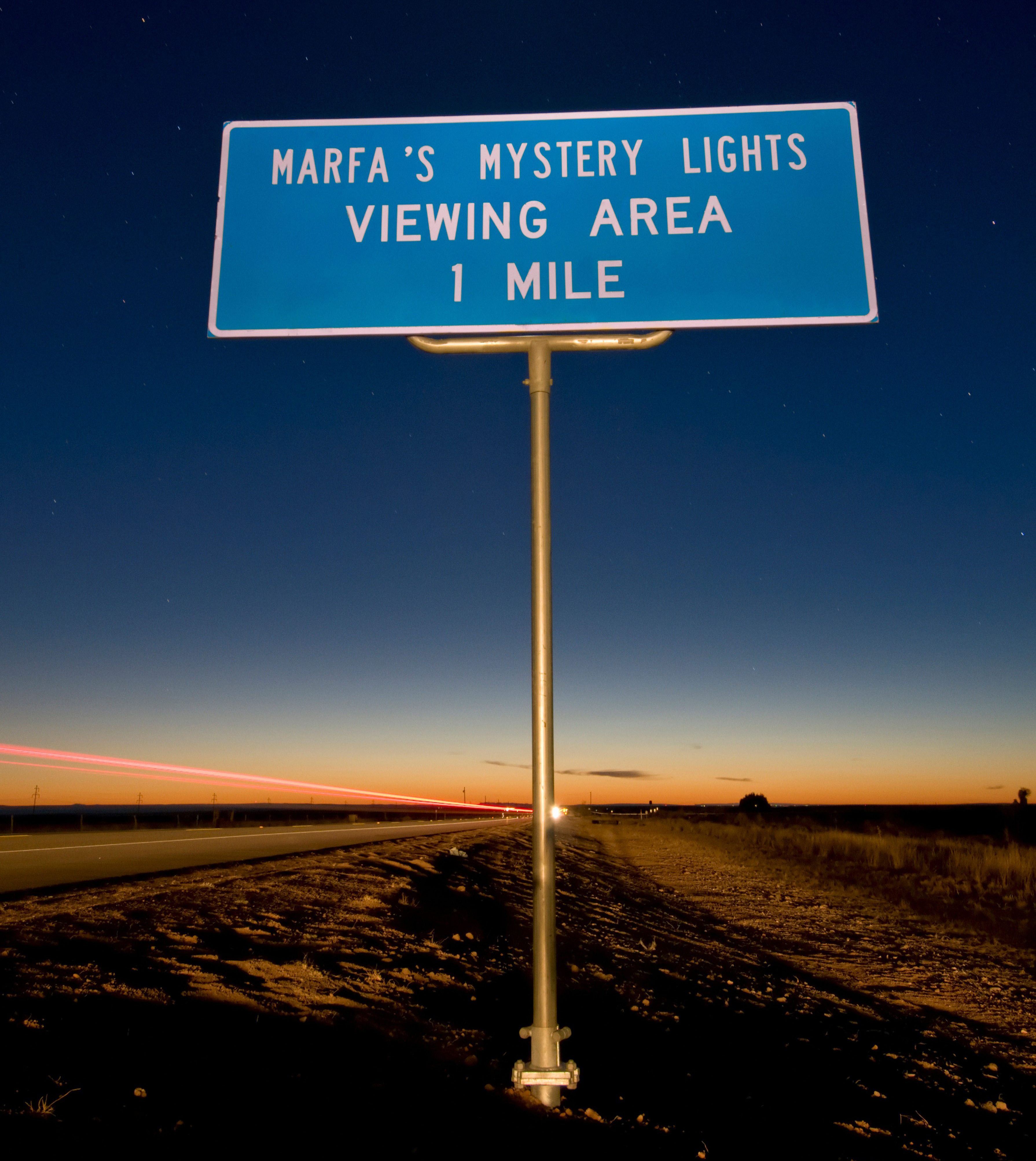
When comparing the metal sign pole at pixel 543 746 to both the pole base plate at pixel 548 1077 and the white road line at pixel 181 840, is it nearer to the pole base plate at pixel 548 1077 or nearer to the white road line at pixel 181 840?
the pole base plate at pixel 548 1077

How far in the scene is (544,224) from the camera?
2986mm

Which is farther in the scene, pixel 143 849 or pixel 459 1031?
pixel 143 849

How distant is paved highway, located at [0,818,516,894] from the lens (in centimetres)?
1136

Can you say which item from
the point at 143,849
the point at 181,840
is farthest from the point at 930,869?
the point at 181,840

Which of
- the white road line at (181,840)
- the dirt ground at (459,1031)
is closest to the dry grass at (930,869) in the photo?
the dirt ground at (459,1031)

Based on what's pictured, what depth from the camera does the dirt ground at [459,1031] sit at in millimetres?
3010

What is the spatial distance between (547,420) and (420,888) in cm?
915

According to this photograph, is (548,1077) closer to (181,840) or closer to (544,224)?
(544,224)

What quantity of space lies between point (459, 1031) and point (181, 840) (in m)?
18.3

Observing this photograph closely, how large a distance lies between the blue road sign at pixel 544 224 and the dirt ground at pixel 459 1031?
3.01 m

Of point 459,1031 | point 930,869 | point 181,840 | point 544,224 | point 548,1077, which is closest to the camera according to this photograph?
point 548,1077

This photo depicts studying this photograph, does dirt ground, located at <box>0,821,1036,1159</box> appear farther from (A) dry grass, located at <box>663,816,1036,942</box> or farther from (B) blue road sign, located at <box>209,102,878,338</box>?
(A) dry grass, located at <box>663,816,1036,942</box>

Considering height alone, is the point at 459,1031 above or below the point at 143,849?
above

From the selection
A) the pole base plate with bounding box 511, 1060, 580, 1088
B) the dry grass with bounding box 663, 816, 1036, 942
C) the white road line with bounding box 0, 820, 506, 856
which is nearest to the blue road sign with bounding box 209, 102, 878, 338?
the pole base plate with bounding box 511, 1060, 580, 1088
